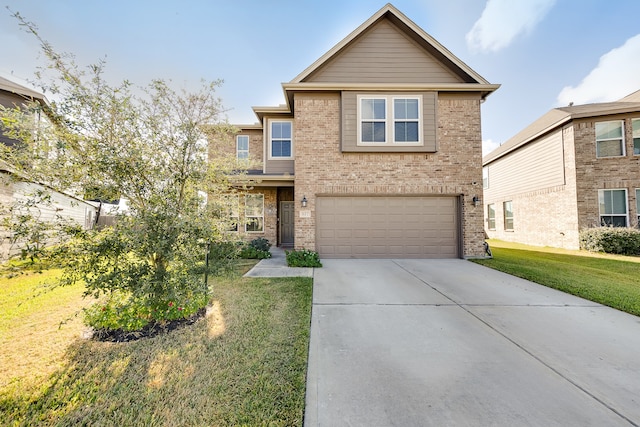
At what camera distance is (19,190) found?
760cm

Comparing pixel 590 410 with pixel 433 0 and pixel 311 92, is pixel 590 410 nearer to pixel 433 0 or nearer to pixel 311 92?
pixel 311 92

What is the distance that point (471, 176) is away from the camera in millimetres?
8797

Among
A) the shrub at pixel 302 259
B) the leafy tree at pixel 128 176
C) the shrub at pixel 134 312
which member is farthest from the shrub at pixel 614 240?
the shrub at pixel 134 312

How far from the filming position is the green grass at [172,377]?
2086 millimetres

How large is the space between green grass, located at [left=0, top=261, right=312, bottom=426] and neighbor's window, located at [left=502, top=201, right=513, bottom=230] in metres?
17.0

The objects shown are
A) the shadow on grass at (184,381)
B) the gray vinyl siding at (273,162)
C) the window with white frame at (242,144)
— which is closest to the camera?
the shadow on grass at (184,381)

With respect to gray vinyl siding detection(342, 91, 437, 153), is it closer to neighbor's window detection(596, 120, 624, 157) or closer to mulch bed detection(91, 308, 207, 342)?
mulch bed detection(91, 308, 207, 342)

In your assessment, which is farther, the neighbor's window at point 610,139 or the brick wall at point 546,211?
the brick wall at point 546,211

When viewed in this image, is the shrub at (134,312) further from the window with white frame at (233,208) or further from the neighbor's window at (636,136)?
the neighbor's window at (636,136)

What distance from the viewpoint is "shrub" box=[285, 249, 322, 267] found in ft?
24.8

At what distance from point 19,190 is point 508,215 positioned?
22618mm

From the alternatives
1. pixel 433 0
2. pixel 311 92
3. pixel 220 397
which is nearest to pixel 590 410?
pixel 220 397

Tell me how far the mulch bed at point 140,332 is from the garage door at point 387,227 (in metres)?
5.48

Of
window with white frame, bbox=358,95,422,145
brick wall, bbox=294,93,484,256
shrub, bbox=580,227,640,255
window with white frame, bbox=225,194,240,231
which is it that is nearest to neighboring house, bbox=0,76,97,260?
window with white frame, bbox=225,194,240,231
